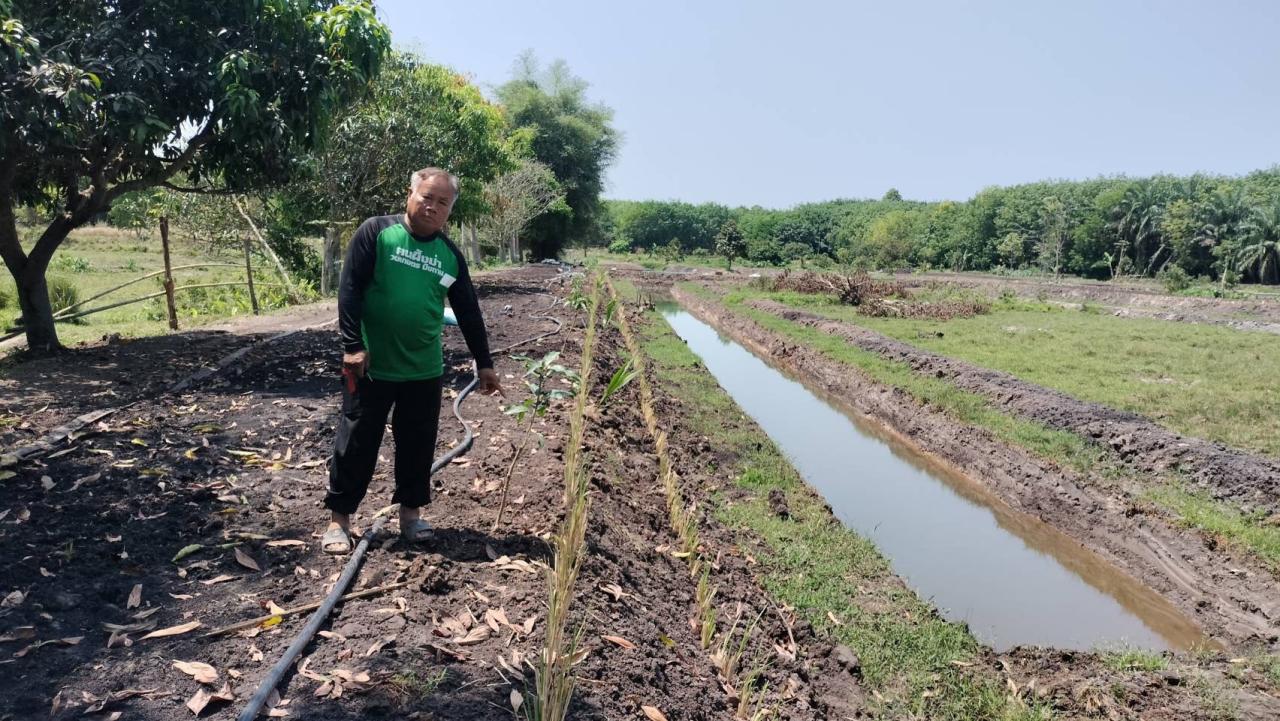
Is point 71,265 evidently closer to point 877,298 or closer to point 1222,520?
point 877,298

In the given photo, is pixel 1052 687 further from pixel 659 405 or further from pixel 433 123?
pixel 433 123

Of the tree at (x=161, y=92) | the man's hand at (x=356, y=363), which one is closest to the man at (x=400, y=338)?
the man's hand at (x=356, y=363)

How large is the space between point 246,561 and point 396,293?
4.29ft

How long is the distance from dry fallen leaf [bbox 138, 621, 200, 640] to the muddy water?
4.53 meters

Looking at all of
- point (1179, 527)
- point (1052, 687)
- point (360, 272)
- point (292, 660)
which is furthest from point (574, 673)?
point (1179, 527)

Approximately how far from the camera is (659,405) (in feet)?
29.3

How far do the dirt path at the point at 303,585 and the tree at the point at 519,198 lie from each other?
23993mm

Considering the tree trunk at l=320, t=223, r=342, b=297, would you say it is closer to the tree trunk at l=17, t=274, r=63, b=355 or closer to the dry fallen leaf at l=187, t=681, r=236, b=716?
the tree trunk at l=17, t=274, r=63, b=355

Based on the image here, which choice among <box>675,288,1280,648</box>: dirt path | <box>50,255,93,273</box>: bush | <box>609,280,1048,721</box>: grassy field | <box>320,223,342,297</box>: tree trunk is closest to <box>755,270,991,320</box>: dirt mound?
<box>675,288,1280,648</box>: dirt path

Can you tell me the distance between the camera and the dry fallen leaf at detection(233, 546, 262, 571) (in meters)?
3.12

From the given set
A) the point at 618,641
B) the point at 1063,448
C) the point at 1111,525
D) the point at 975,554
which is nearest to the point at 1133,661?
the point at 975,554

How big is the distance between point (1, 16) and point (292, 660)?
6020mm

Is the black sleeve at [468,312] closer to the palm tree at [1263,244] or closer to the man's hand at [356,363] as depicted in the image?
the man's hand at [356,363]

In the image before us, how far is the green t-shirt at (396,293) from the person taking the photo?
3.03m
